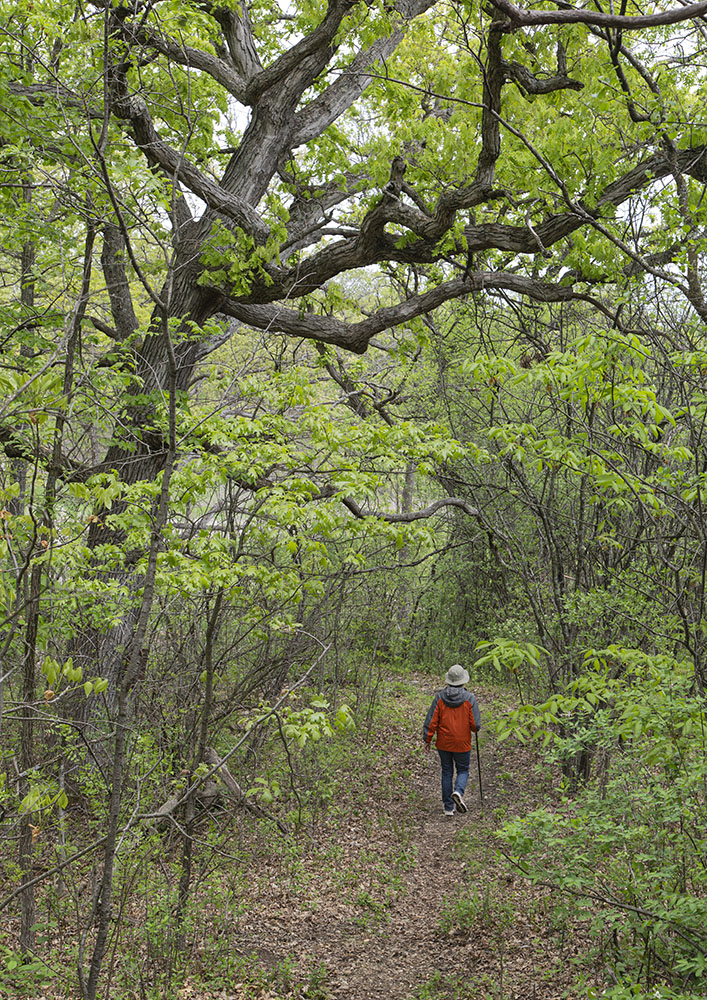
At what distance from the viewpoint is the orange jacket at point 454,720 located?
798 cm

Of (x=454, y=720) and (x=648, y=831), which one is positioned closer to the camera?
(x=648, y=831)

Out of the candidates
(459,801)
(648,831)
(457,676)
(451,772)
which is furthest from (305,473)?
(459,801)

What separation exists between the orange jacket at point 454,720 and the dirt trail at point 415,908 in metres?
0.84

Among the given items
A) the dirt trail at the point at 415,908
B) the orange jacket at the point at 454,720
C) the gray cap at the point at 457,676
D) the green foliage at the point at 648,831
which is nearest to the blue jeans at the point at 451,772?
the orange jacket at the point at 454,720

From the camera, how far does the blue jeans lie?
806 centimetres

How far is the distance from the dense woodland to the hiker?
1.89 feet

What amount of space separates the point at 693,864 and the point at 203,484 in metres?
3.99

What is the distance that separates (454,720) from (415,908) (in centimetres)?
220

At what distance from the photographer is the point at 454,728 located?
8039mm

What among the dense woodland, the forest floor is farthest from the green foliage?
the forest floor

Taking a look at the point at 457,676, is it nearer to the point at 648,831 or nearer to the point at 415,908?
the point at 415,908

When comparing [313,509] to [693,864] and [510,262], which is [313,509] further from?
[510,262]

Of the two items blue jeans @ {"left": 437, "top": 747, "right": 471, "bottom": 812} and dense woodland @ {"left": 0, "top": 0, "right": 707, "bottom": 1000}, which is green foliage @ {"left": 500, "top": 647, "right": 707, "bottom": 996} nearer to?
dense woodland @ {"left": 0, "top": 0, "right": 707, "bottom": 1000}

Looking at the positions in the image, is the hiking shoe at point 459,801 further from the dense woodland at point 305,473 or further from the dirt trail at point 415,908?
the dense woodland at point 305,473
